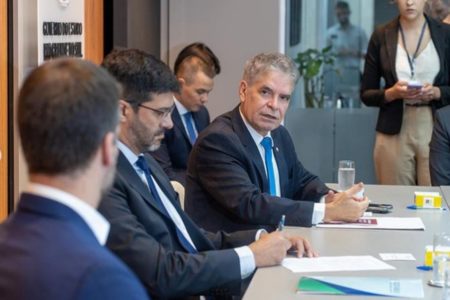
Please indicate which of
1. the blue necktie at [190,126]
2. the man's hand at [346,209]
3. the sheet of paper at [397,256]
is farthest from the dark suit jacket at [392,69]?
the sheet of paper at [397,256]

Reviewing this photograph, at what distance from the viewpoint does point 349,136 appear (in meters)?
7.41

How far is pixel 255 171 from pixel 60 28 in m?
1.94

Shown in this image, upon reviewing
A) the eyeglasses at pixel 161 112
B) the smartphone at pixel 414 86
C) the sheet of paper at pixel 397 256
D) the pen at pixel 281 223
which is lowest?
the sheet of paper at pixel 397 256

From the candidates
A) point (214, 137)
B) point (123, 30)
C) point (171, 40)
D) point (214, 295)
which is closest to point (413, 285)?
point (214, 295)

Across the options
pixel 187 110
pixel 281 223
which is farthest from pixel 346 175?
pixel 187 110

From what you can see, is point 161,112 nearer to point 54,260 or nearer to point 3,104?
point 54,260

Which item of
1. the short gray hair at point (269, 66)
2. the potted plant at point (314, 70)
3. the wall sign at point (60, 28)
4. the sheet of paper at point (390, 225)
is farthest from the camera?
the potted plant at point (314, 70)

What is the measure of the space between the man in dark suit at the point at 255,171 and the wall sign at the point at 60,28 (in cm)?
149

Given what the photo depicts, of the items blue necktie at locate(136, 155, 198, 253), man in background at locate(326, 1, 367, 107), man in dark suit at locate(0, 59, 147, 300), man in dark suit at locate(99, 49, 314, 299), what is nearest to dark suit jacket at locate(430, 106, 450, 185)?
man in background at locate(326, 1, 367, 107)

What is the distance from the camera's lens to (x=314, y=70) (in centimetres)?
760

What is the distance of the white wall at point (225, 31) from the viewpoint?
702cm

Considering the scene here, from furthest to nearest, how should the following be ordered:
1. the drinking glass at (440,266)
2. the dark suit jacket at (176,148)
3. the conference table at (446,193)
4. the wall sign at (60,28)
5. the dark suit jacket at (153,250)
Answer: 1. the dark suit jacket at (176,148)
2. the wall sign at (60,28)
3. the conference table at (446,193)
4. the drinking glass at (440,266)
5. the dark suit jacket at (153,250)

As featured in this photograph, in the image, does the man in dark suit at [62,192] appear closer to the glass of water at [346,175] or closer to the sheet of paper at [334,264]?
the sheet of paper at [334,264]

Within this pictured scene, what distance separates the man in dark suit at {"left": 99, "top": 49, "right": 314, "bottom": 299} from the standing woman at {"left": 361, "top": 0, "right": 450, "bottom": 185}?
3.29 meters
